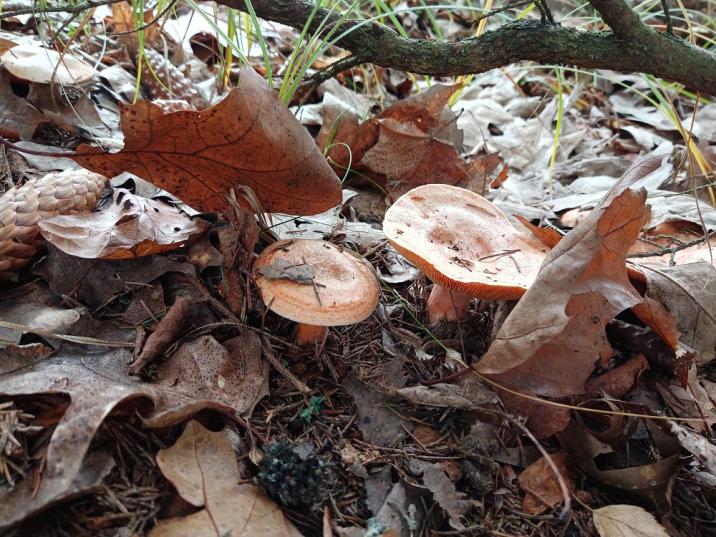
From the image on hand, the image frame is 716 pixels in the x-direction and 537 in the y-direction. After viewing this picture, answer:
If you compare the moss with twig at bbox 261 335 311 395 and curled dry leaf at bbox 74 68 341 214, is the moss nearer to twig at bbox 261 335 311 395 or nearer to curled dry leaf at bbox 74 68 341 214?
twig at bbox 261 335 311 395

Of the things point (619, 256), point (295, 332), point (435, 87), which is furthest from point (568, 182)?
point (295, 332)

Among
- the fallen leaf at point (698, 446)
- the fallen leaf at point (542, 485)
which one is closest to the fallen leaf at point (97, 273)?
the fallen leaf at point (542, 485)

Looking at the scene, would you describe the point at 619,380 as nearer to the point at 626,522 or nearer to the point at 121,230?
the point at 626,522

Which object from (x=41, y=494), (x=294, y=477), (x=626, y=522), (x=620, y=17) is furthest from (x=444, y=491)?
(x=620, y=17)

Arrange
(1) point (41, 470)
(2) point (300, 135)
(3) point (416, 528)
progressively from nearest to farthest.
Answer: (1) point (41, 470)
(3) point (416, 528)
(2) point (300, 135)

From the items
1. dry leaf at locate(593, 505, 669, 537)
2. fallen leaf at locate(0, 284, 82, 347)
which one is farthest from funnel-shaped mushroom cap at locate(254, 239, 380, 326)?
dry leaf at locate(593, 505, 669, 537)

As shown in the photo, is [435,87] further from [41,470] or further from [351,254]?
[41,470]
